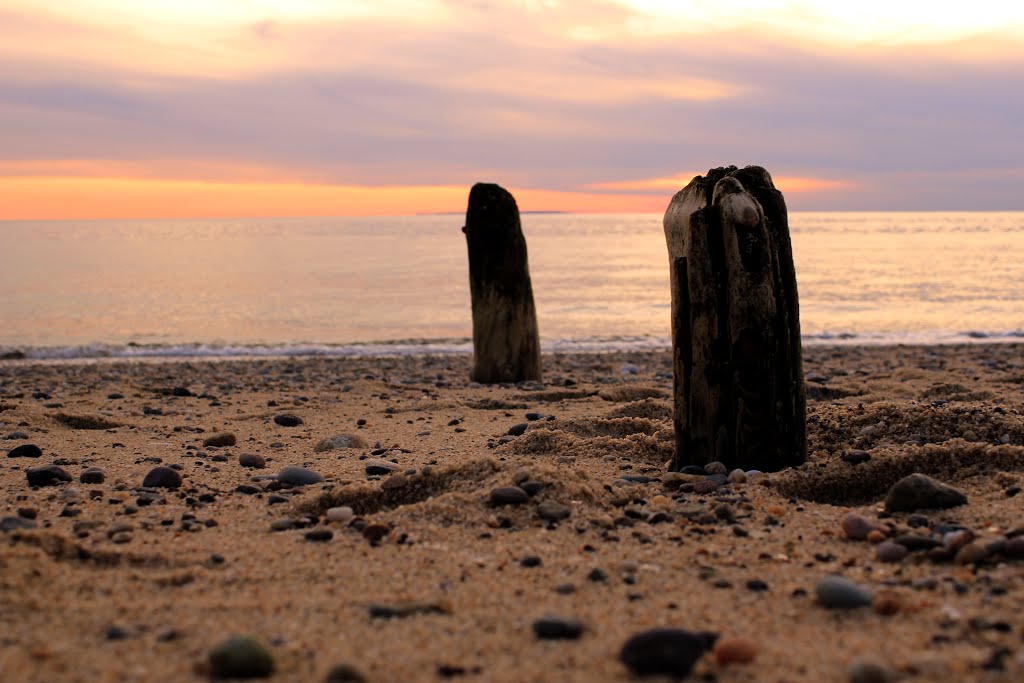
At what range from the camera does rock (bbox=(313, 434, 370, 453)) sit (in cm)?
589

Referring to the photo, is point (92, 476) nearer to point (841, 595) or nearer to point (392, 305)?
point (841, 595)

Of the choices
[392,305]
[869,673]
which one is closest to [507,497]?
[869,673]

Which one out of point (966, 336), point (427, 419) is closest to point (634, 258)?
point (966, 336)

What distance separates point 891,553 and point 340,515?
85.9 inches

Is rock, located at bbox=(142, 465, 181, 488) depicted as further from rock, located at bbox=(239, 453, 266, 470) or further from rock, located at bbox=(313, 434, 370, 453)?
rock, located at bbox=(313, 434, 370, 453)

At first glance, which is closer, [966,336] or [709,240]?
[709,240]

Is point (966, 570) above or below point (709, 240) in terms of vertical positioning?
below

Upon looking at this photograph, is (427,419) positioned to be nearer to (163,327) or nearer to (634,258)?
(163,327)

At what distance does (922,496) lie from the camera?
3.77 m

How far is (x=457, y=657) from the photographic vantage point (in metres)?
2.48

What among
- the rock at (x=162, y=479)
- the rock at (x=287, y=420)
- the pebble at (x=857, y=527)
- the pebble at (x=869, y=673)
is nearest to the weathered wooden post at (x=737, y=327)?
the pebble at (x=857, y=527)

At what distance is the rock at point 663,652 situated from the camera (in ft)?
7.75

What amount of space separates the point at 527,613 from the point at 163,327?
18.9 m

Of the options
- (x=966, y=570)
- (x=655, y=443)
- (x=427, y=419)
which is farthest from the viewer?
(x=427, y=419)
